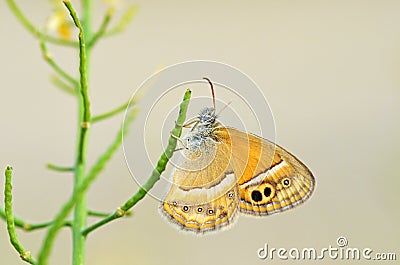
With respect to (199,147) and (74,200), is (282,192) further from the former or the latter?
(74,200)

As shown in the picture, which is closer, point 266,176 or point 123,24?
point 266,176

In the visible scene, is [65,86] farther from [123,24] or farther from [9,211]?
[9,211]

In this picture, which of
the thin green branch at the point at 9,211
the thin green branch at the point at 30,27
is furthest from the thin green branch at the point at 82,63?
the thin green branch at the point at 30,27

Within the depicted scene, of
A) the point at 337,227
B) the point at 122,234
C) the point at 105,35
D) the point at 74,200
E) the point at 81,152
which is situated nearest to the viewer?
the point at 74,200

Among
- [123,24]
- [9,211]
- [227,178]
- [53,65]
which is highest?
[123,24]

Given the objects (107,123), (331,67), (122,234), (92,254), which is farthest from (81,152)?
(331,67)

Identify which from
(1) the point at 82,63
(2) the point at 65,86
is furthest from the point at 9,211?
(2) the point at 65,86

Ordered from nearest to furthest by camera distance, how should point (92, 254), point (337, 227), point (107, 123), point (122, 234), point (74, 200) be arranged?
1. point (74, 200)
2. point (92, 254)
3. point (122, 234)
4. point (337, 227)
5. point (107, 123)

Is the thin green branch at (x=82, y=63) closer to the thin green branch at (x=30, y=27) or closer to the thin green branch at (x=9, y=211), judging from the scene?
the thin green branch at (x=9, y=211)
